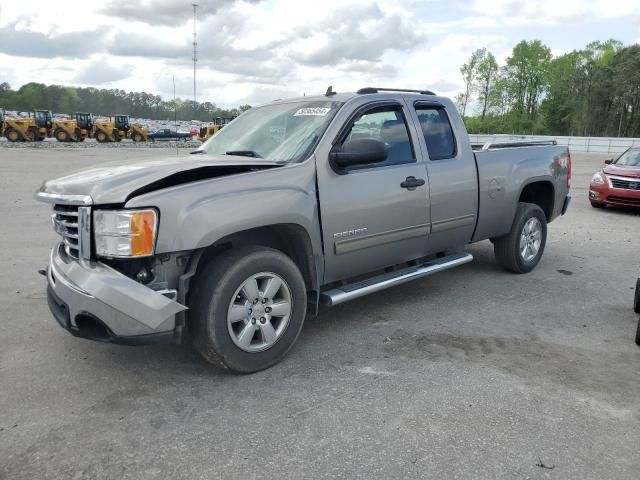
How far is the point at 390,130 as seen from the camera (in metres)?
4.49

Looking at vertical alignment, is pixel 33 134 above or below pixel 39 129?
below

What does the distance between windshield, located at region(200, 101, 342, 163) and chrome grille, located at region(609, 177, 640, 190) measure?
889 cm

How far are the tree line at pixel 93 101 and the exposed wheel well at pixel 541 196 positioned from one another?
117m

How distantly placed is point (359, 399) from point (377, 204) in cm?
155

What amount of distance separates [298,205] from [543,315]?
101 inches

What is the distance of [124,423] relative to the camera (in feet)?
9.51

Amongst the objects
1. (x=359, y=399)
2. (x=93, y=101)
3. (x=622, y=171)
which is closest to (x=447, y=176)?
(x=359, y=399)

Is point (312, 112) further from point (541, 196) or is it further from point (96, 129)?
point (96, 129)

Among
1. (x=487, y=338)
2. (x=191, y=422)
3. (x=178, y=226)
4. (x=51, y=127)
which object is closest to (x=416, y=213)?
(x=487, y=338)

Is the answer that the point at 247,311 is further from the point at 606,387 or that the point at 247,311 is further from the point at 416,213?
the point at 606,387

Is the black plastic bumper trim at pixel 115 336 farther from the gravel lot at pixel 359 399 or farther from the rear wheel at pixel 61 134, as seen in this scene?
the rear wheel at pixel 61 134

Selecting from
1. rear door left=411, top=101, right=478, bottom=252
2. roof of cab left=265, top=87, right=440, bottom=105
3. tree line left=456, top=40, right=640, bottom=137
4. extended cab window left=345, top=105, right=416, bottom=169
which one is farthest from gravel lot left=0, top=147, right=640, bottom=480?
tree line left=456, top=40, right=640, bottom=137

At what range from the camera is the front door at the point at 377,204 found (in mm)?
3859

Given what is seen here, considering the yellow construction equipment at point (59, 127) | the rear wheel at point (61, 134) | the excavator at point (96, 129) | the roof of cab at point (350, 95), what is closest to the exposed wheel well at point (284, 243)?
the roof of cab at point (350, 95)
